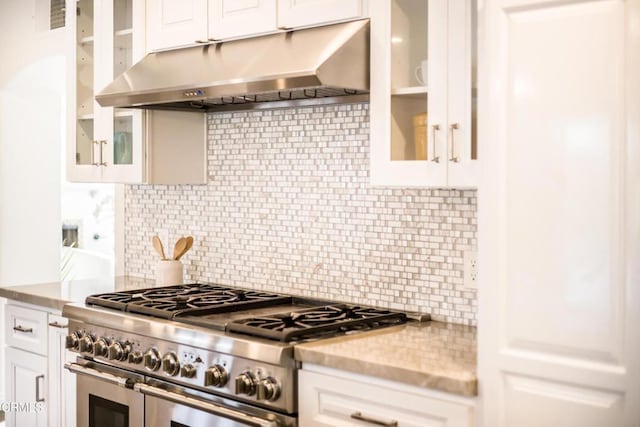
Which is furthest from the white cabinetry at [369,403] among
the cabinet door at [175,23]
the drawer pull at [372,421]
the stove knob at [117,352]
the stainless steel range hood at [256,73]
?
the cabinet door at [175,23]

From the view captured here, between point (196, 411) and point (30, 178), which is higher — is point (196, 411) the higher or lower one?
the lower one

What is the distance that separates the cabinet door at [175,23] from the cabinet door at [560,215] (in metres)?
1.54

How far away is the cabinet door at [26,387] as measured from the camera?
3.59m

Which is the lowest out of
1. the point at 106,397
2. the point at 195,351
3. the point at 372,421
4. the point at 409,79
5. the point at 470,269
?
the point at 106,397

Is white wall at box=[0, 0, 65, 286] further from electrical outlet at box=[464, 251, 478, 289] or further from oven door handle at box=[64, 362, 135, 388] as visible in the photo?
electrical outlet at box=[464, 251, 478, 289]

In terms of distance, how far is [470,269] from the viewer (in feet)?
9.20

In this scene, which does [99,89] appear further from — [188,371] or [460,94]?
[460,94]

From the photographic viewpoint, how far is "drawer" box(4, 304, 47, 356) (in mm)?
3562

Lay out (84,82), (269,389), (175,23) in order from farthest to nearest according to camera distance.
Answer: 1. (84,82)
2. (175,23)
3. (269,389)

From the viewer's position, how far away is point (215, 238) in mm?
3725

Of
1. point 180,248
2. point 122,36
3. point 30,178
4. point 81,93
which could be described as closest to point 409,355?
point 180,248

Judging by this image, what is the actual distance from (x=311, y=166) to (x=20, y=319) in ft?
5.12

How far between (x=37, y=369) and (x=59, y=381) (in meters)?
0.17

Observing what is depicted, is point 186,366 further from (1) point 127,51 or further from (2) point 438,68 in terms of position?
(1) point 127,51
